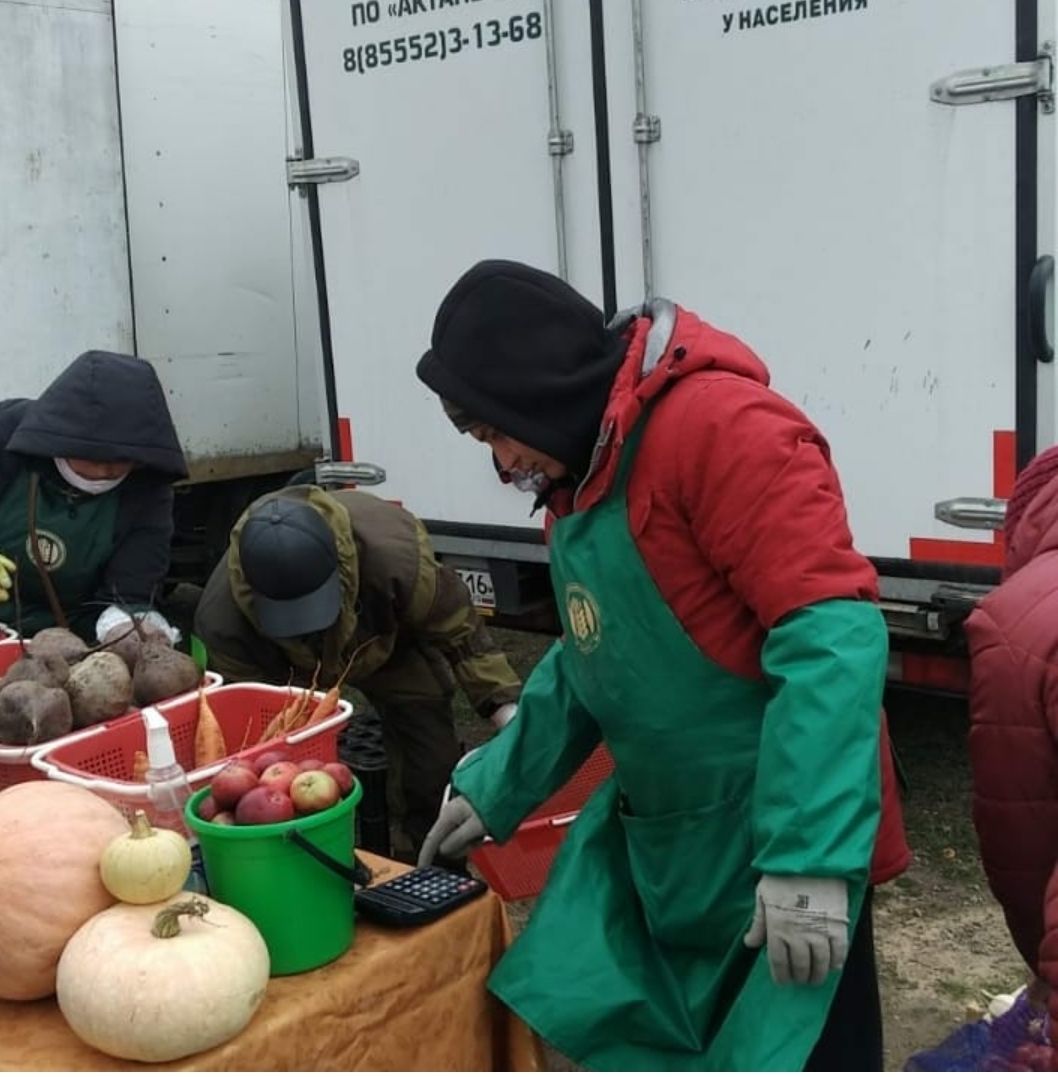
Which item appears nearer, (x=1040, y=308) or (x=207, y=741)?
(x=207, y=741)

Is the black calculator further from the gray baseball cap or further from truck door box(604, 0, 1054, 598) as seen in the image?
truck door box(604, 0, 1054, 598)

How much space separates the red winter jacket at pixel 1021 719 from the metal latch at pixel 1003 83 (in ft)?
6.91

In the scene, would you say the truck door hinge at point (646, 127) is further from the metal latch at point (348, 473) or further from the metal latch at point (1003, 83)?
the metal latch at point (348, 473)

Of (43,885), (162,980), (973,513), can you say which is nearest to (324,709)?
(43,885)

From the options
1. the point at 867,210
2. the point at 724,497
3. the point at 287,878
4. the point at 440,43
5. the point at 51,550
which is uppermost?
the point at 440,43

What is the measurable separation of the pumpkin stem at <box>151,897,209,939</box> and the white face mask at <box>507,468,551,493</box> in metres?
0.76

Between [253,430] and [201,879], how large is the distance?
4747 mm

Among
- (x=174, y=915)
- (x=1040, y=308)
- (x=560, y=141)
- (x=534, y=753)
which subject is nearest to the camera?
(x=174, y=915)

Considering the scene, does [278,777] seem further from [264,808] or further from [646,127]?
[646,127]

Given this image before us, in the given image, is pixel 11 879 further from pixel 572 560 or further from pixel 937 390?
pixel 937 390

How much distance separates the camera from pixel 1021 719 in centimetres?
180

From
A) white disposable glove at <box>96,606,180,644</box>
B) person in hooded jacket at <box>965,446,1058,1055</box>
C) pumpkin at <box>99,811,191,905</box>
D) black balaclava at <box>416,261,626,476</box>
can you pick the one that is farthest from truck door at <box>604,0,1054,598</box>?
pumpkin at <box>99,811,191,905</box>

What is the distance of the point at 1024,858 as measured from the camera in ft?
6.33

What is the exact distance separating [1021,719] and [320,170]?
412cm
